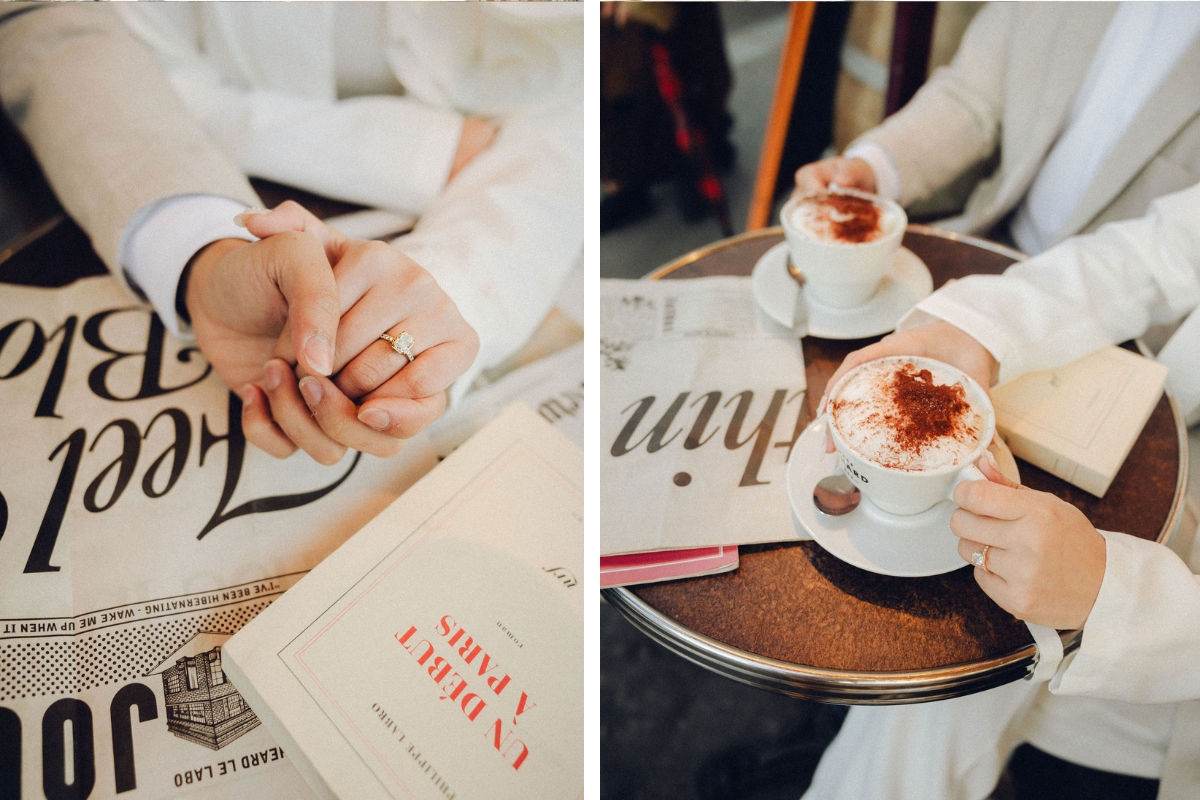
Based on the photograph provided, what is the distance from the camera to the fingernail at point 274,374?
0.40 m

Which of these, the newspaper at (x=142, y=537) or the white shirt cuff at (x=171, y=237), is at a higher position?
the white shirt cuff at (x=171, y=237)

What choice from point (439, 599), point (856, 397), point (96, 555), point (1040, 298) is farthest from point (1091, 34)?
point (96, 555)

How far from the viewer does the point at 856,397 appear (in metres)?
0.46

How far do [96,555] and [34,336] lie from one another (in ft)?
0.71

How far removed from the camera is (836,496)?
484mm

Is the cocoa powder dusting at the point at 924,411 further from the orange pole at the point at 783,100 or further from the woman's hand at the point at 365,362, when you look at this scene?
the orange pole at the point at 783,100

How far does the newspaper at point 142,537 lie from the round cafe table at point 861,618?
0.58 ft

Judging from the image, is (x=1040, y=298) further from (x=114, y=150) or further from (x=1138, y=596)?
(x=114, y=150)

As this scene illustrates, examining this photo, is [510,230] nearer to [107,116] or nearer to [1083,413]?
[107,116]

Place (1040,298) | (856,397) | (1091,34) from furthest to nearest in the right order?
(1091,34)
(1040,298)
(856,397)

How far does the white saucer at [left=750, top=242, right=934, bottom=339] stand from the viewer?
63 centimetres

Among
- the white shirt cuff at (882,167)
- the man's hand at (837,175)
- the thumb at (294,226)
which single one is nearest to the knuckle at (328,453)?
the thumb at (294,226)

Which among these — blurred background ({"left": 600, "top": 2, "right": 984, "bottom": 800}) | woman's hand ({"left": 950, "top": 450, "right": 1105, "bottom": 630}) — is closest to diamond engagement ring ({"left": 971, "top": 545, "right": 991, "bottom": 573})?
woman's hand ({"left": 950, "top": 450, "right": 1105, "bottom": 630})

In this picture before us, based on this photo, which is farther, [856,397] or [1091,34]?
[1091,34]
